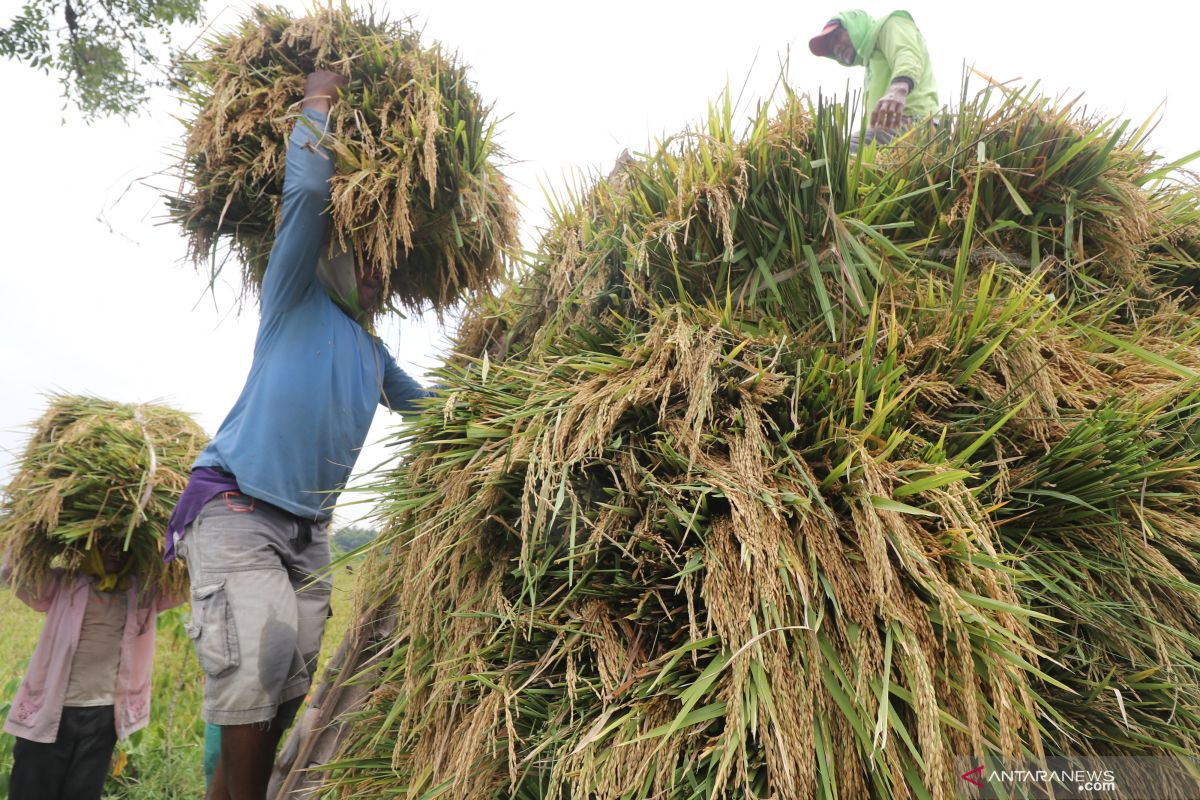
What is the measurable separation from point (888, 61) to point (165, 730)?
16.4 feet

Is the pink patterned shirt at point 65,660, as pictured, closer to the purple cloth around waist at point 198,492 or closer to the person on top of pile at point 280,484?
the person on top of pile at point 280,484

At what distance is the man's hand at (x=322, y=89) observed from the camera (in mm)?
2021

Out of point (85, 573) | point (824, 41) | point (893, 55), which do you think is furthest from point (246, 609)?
point (824, 41)

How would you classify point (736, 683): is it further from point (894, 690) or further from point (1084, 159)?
point (1084, 159)

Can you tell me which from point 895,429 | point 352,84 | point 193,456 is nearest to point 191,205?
point 352,84

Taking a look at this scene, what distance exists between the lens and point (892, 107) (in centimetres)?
274

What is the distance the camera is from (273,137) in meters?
2.11

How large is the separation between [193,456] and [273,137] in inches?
66.7

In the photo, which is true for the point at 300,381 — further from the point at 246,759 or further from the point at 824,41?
the point at 824,41

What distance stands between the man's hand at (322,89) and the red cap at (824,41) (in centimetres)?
230

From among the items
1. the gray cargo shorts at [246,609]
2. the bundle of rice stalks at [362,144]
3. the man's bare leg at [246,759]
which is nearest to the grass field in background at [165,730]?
the gray cargo shorts at [246,609]
